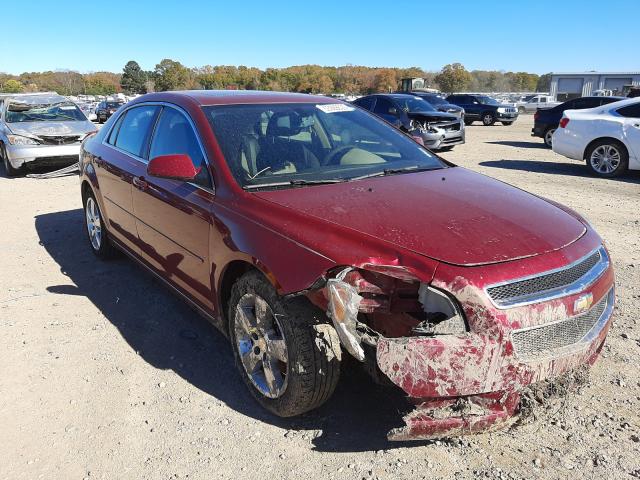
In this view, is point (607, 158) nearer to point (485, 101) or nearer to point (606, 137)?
point (606, 137)

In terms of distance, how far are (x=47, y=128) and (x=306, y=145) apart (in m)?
9.92

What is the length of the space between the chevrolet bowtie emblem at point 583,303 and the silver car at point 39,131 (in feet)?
33.4

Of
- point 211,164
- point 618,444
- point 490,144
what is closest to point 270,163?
point 211,164

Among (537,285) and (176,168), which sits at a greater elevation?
(176,168)

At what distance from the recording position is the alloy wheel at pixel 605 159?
33.0ft

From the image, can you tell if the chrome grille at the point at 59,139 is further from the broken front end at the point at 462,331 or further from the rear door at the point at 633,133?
the rear door at the point at 633,133

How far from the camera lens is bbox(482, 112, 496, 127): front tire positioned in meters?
26.3

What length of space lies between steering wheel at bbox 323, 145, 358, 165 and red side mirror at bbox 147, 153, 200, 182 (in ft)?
2.77

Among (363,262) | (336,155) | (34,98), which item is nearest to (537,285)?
(363,262)

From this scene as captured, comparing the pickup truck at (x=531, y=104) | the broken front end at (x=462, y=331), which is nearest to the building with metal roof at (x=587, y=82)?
the pickup truck at (x=531, y=104)

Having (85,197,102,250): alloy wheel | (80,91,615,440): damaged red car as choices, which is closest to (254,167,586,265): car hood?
(80,91,615,440): damaged red car

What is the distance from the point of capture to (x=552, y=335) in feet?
7.38

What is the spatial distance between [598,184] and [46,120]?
38.1ft

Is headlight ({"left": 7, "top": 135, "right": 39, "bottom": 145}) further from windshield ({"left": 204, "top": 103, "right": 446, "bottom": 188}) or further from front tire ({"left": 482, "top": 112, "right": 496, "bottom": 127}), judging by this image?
front tire ({"left": 482, "top": 112, "right": 496, "bottom": 127})
